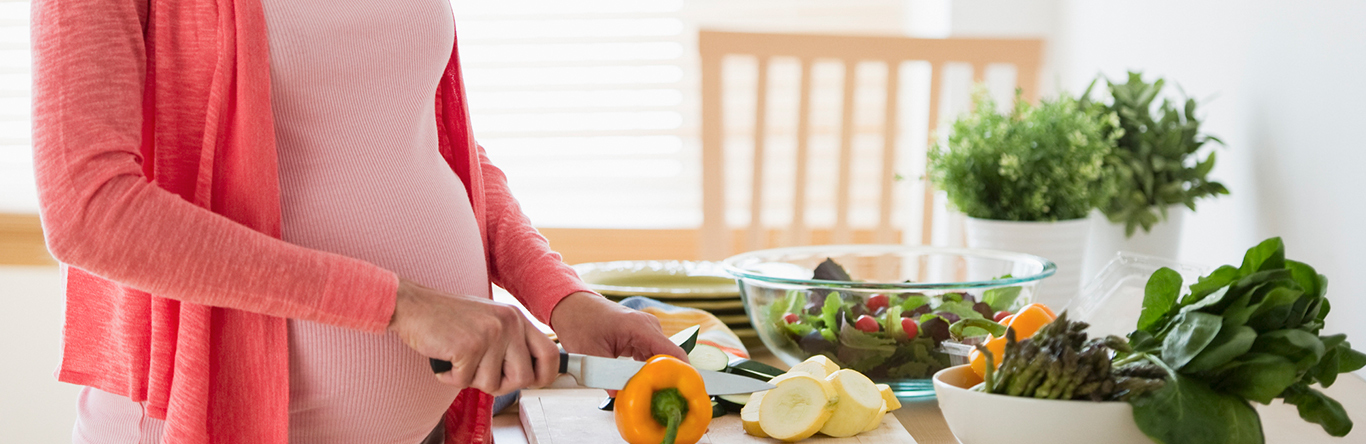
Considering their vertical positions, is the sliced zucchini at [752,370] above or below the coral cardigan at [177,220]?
below

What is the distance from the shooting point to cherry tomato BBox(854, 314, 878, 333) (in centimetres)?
85

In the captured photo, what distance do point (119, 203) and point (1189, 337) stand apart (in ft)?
2.13

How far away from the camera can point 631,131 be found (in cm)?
254

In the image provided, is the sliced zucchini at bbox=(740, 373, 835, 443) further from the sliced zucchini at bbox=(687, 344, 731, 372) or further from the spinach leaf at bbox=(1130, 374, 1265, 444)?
the spinach leaf at bbox=(1130, 374, 1265, 444)

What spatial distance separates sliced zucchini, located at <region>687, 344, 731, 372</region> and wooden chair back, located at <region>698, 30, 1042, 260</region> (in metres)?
0.96

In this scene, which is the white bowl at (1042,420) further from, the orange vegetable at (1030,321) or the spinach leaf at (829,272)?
the spinach leaf at (829,272)

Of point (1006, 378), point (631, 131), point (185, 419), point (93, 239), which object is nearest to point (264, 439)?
point (185, 419)

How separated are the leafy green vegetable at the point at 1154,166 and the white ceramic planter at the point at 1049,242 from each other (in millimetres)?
80

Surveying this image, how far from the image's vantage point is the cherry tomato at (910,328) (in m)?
0.85

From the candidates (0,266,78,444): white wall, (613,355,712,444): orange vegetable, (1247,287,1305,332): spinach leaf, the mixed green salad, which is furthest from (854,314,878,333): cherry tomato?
(0,266,78,444): white wall

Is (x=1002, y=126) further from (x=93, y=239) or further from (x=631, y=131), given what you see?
(x=631, y=131)

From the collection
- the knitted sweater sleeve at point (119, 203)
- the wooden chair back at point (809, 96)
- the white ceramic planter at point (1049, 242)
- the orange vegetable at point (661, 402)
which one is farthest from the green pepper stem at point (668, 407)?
the wooden chair back at point (809, 96)

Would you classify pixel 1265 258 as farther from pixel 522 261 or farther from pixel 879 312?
pixel 522 261

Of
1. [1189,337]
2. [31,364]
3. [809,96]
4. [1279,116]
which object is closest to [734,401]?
[1189,337]
